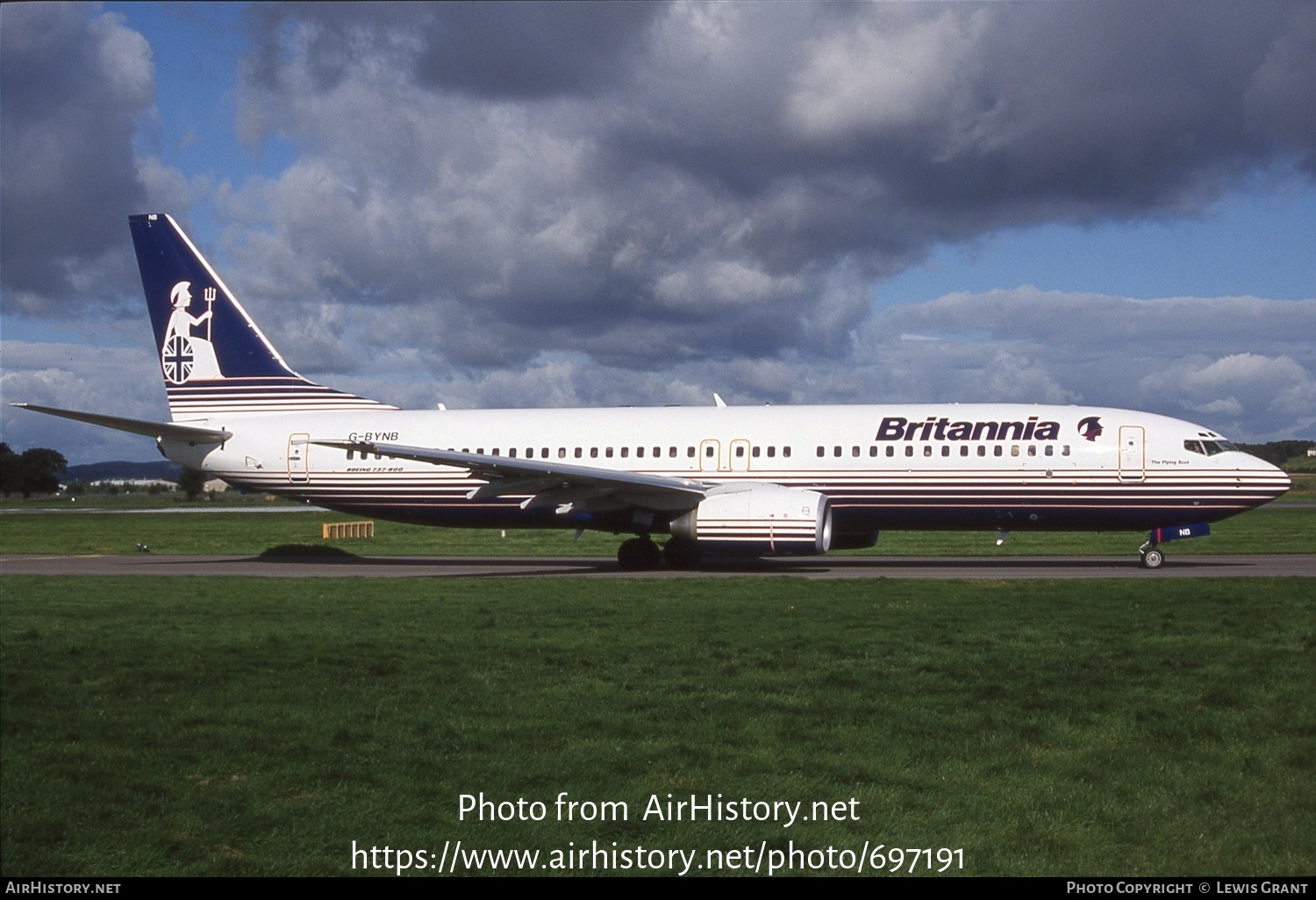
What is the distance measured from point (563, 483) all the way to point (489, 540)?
48.3 feet

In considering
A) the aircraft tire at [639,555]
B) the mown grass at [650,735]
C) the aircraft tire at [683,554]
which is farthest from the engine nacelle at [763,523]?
the mown grass at [650,735]

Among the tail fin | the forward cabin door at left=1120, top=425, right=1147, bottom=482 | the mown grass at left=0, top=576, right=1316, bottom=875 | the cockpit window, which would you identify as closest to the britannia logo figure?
the tail fin

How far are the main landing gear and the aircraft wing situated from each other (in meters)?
1.34

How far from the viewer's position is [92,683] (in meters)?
8.80

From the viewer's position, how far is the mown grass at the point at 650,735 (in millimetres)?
6676

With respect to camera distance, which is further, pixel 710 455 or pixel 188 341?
pixel 188 341

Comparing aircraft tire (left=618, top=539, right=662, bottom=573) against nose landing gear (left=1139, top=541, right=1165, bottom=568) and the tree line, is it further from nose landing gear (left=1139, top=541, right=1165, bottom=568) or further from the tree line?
the tree line

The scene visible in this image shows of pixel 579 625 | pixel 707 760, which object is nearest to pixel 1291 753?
pixel 707 760

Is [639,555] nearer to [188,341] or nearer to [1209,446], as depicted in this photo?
[1209,446]

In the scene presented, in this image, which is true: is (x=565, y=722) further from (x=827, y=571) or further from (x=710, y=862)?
(x=827, y=571)

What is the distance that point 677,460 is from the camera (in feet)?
92.3

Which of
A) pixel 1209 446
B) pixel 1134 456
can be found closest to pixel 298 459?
pixel 1134 456

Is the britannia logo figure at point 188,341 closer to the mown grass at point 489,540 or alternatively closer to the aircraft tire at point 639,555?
the mown grass at point 489,540

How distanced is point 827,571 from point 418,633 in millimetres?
14674
